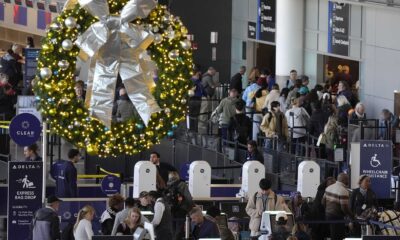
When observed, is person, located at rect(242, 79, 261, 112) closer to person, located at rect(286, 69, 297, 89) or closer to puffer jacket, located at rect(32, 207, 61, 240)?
person, located at rect(286, 69, 297, 89)

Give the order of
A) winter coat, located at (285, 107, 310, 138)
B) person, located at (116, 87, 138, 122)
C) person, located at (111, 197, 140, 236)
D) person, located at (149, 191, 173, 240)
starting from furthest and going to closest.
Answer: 1. winter coat, located at (285, 107, 310, 138)
2. person, located at (116, 87, 138, 122)
3. person, located at (149, 191, 173, 240)
4. person, located at (111, 197, 140, 236)

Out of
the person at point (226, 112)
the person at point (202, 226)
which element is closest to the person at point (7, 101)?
the person at point (226, 112)

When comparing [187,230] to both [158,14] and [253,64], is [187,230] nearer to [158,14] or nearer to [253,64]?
[158,14]

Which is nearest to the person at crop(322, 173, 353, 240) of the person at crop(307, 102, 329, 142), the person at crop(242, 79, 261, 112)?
the person at crop(307, 102, 329, 142)

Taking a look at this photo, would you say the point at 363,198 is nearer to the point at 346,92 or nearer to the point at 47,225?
the point at 47,225

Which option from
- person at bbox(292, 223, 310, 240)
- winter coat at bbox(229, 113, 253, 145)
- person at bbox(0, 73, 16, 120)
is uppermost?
person at bbox(0, 73, 16, 120)

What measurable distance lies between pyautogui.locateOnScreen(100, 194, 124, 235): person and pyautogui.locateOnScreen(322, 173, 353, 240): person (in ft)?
11.4

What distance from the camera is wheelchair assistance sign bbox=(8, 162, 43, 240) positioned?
25.1 metres

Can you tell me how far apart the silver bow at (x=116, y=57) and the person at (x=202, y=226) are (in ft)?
25.9

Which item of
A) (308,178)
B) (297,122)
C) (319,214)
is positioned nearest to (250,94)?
(297,122)

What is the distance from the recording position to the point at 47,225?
23.2 metres

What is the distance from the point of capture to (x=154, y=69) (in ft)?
102

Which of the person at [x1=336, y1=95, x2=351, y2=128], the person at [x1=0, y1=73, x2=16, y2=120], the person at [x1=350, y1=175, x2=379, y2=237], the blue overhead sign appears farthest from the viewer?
the person at [x1=0, y1=73, x2=16, y2=120]

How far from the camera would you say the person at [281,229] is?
2295 cm
